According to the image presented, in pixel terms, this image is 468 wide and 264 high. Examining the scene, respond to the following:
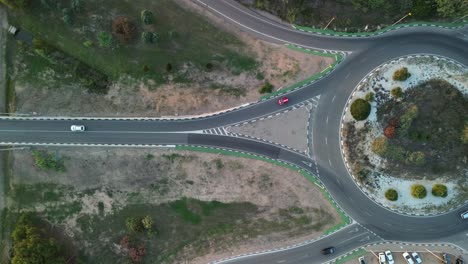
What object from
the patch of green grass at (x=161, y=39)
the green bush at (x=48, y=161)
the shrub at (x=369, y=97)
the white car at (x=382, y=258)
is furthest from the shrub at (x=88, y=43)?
the white car at (x=382, y=258)

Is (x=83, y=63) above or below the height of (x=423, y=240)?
above

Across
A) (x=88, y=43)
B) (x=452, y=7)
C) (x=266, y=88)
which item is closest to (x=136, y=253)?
(x=266, y=88)

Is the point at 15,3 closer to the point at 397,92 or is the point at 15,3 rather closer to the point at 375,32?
the point at 375,32

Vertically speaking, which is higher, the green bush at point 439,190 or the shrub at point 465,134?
the shrub at point 465,134

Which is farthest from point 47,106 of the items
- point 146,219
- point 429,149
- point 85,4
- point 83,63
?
point 429,149

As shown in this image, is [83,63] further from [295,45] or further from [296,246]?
[296,246]

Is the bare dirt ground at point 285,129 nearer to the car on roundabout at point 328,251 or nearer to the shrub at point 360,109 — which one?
the shrub at point 360,109

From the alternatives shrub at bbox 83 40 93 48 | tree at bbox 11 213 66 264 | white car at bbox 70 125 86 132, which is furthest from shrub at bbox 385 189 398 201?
shrub at bbox 83 40 93 48
